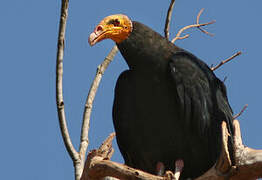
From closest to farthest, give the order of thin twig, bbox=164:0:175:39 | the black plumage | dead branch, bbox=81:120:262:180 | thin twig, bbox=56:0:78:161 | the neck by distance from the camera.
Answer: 1. dead branch, bbox=81:120:262:180
2. thin twig, bbox=56:0:78:161
3. the black plumage
4. the neck
5. thin twig, bbox=164:0:175:39

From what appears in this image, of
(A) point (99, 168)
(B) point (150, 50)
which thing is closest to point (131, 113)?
(B) point (150, 50)

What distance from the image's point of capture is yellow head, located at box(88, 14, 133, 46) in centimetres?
513

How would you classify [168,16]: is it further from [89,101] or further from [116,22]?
[89,101]

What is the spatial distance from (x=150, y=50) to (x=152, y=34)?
0.19m

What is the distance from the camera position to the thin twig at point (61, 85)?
4742mm

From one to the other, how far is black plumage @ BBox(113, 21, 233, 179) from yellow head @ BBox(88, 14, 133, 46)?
0.22ft

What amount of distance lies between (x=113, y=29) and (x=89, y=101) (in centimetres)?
80

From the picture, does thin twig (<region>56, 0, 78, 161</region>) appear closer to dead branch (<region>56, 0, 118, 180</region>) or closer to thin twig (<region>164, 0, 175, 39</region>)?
dead branch (<region>56, 0, 118, 180</region>)

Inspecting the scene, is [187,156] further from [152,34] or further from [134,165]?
[152,34]

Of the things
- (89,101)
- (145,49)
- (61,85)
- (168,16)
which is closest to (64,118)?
(61,85)

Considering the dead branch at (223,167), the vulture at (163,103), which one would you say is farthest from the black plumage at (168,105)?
the dead branch at (223,167)

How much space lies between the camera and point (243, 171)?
3607 mm

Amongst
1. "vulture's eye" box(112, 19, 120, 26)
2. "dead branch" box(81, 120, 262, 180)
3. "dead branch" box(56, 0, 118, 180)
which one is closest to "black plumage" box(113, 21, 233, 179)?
"vulture's eye" box(112, 19, 120, 26)

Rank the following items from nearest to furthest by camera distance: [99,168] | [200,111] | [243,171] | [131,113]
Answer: [243,171]
[99,168]
[200,111]
[131,113]
